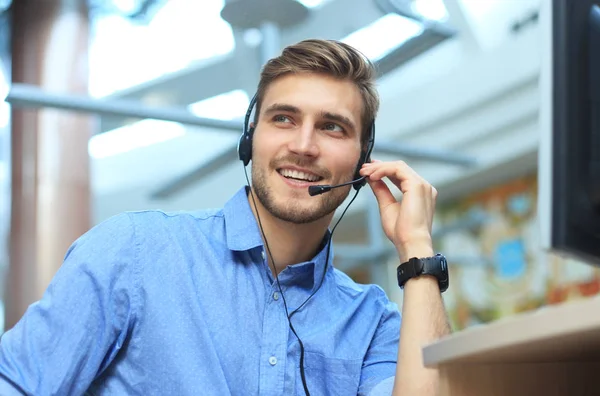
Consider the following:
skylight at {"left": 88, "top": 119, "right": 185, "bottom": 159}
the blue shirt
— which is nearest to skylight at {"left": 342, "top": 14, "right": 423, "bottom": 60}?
the blue shirt

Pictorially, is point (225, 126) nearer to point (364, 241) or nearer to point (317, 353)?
point (317, 353)

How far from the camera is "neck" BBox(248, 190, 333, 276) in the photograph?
137 centimetres

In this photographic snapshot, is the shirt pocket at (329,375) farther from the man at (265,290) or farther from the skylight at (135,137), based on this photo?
the skylight at (135,137)

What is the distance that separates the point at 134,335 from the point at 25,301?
2112 millimetres

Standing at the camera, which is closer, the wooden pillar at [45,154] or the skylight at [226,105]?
the wooden pillar at [45,154]

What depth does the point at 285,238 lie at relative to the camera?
4.53 feet

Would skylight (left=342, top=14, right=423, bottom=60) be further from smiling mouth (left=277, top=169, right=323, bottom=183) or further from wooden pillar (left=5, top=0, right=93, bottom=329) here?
smiling mouth (left=277, top=169, right=323, bottom=183)

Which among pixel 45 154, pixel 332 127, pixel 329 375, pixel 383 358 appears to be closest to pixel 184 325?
pixel 329 375

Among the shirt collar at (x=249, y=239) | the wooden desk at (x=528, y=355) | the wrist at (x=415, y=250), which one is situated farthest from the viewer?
the shirt collar at (x=249, y=239)

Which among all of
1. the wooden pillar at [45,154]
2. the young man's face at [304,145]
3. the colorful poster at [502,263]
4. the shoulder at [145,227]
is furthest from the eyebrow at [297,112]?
the colorful poster at [502,263]

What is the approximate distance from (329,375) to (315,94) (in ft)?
1.62

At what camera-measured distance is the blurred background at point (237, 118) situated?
299cm

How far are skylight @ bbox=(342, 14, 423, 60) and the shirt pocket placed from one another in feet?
5.66

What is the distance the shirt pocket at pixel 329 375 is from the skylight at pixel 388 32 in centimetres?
172
